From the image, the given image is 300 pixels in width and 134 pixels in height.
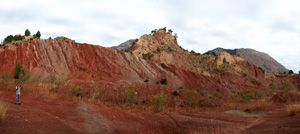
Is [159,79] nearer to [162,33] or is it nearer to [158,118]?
[158,118]

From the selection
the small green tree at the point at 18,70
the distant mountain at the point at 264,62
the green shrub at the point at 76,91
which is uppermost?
the distant mountain at the point at 264,62

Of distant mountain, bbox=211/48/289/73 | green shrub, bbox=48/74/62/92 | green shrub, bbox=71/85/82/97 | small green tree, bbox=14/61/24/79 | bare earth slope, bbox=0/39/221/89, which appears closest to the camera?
green shrub, bbox=71/85/82/97

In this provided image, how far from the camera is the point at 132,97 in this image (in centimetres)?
1831

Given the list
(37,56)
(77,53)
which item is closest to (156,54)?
(77,53)

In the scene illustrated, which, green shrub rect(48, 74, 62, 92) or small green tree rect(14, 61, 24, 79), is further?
small green tree rect(14, 61, 24, 79)

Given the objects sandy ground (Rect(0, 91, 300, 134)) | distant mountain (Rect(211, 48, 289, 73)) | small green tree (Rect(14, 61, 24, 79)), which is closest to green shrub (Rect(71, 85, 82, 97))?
sandy ground (Rect(0, 91, 300, 134))

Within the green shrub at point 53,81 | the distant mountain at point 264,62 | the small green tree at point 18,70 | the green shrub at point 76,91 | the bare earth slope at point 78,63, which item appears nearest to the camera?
the green shrub at point 76,91

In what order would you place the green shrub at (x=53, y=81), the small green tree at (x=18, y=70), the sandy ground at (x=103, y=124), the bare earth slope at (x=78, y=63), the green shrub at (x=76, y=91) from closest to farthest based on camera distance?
the sandy ground at (x=103, y=124) < the green shrub at (x=76, y=91) < the green shrub at (x=53, y=81) < the small green tree at (x=18, y=70) < the bare earth slope at (x=78, y=63)

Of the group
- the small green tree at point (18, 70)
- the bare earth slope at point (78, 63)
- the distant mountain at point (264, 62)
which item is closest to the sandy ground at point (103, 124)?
the small green tree at point (18, 70)

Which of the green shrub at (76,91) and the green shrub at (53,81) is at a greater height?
the green shrub at (53,81)

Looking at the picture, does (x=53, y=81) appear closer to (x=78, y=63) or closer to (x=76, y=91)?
(x=76, y=91)

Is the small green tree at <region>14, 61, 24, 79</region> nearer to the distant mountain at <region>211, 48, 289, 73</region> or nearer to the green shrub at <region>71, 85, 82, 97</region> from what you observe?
the green shrub at <region>71, 85, 82, 97</region>

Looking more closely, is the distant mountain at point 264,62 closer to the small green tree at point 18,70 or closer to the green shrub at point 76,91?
the green shrub at point 76,91

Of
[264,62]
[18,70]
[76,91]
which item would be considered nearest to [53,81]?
[18,70]
